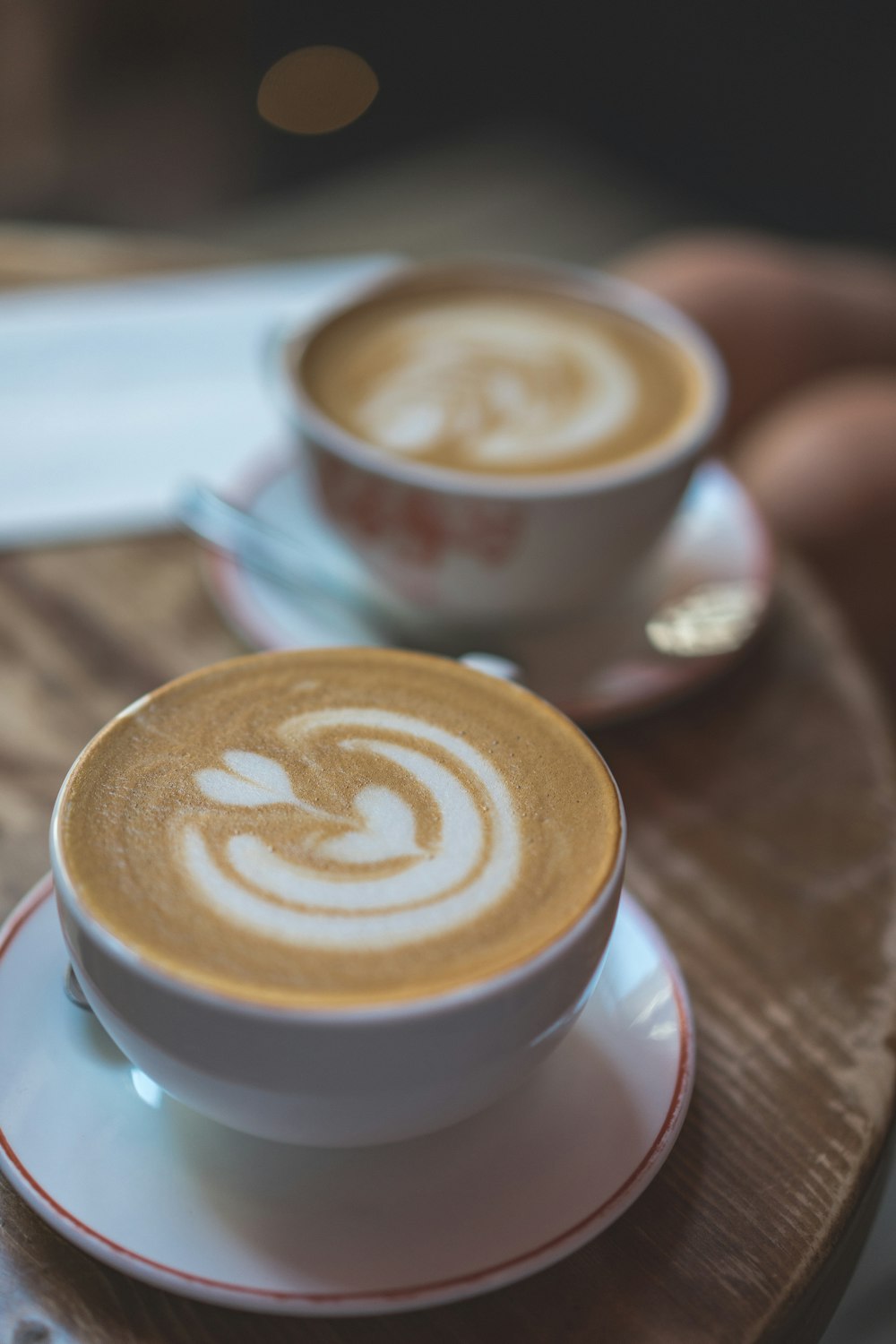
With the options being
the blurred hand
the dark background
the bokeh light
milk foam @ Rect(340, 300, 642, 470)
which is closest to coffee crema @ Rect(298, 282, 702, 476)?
milk foam @ Rect(340, 300, 642, 470)

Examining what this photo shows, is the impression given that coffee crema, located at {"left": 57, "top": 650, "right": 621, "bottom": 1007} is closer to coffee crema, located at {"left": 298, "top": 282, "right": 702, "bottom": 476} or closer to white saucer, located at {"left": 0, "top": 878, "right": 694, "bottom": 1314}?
white saucer, located at {"left": 0, "top": 878, "right": 694, "bottom": 1314}

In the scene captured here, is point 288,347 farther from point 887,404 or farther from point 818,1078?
point 887,404

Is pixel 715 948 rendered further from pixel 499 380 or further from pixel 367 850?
pixel 499 380

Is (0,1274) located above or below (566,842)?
below

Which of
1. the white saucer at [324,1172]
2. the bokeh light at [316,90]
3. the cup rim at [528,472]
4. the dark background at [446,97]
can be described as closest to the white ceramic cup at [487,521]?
the cup rim at [528,472]

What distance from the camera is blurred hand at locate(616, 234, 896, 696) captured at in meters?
1.11

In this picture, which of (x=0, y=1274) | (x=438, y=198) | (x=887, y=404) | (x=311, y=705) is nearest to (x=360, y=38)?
(x=438, y=198)

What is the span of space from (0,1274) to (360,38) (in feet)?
8.10

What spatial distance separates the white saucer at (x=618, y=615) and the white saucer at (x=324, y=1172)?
9.8 inches

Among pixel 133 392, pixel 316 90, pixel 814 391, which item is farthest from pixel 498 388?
pixel 316 90

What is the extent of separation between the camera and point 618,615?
2.52 feet

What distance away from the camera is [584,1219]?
40 centimetres

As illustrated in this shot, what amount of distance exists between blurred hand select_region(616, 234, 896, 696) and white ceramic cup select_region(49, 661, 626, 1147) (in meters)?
0.69

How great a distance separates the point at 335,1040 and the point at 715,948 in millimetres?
260
